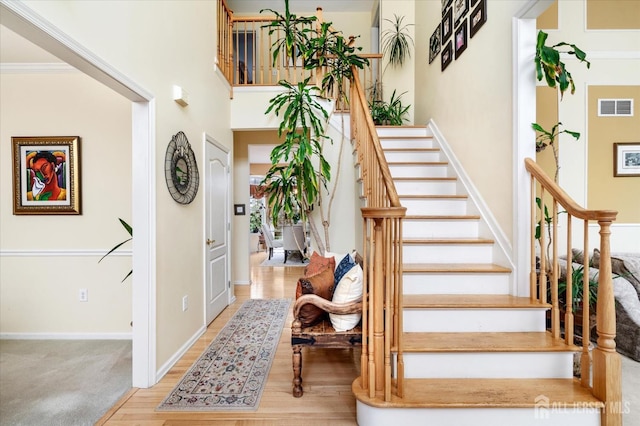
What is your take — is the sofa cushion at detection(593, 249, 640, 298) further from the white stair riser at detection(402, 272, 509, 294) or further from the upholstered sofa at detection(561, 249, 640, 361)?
the white stair riser at detection(402, 272, 509, 294)

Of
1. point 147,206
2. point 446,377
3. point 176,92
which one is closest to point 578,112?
point 446,377

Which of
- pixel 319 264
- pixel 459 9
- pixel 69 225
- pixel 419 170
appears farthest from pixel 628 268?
pixel 69 225

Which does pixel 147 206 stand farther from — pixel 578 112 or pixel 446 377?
pixel 578 112

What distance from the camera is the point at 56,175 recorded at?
3.01 m

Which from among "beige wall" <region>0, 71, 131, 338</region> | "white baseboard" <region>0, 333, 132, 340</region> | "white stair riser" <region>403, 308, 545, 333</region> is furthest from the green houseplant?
"white baseboard" <region>0, 333, 132, 340</region>

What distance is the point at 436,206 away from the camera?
3.03m

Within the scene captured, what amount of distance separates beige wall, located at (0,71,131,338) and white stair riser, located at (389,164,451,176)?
288cm

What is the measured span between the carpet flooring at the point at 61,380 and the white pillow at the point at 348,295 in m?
1.68

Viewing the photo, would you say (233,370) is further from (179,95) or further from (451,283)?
(179,95)

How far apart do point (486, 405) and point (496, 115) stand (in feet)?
7.10

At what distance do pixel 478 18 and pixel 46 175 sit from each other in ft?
14.9

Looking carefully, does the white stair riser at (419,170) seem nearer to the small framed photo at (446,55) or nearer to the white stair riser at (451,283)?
the small framed photo at (446,55)

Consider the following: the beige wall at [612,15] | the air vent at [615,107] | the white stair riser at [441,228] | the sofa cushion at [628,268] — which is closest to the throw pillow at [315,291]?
the white stair riser at [441,228]

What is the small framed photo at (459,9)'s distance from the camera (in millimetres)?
3049
